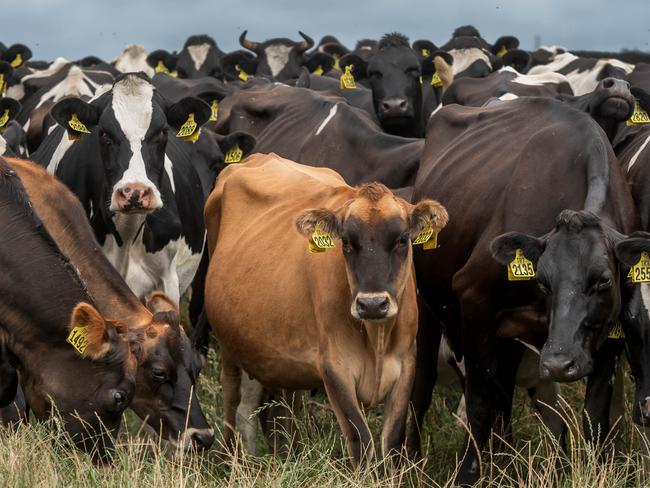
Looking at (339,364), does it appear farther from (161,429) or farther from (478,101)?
(478,101)

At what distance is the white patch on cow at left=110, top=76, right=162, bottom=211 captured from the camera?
807 cm

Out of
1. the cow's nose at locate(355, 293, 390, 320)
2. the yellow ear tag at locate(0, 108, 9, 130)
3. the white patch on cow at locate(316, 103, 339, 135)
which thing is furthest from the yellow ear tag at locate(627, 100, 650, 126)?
the yellow ear tag at locate(0, 108, 9, 130)

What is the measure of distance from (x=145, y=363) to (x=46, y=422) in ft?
1.75

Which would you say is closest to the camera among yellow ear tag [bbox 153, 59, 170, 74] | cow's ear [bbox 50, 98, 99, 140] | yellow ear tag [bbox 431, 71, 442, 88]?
cow's ear [bbox 50, 98, 99, 140]

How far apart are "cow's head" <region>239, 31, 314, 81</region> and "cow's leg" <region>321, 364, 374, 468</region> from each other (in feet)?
38.6

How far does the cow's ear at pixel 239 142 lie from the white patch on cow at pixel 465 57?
5781 millimetres

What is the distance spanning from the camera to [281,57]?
1922 centimetres

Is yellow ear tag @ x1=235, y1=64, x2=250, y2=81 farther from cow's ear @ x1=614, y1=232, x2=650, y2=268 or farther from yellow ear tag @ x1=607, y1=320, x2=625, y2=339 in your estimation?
cow's ear @ x1=614, y1=232, x2=650, y2=268

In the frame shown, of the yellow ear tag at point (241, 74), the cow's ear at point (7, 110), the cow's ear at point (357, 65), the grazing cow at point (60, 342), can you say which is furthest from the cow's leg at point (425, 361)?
the yellow ear tag at point (241, 74)

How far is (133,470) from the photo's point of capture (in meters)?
5.93

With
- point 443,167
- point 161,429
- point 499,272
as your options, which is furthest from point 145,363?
point 443,167

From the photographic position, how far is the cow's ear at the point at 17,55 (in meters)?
17.8

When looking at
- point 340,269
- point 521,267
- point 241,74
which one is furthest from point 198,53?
point 521,267

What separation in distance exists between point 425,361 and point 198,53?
13.2 m
